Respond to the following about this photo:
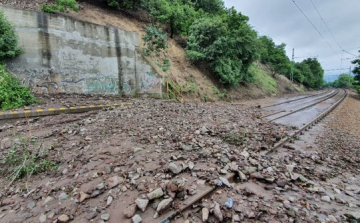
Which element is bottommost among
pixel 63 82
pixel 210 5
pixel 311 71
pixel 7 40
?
pixel 63 82

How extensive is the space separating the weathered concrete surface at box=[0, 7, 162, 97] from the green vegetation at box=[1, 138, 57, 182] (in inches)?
195

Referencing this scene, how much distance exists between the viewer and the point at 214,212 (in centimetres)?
265

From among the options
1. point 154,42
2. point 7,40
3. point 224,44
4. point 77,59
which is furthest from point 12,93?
point 224,44

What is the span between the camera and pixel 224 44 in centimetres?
1573

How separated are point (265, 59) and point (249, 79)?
2073 cm

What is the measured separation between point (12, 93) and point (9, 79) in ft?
1.99

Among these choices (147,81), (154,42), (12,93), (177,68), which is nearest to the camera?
(12,93)

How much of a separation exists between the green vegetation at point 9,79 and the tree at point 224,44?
440 inches

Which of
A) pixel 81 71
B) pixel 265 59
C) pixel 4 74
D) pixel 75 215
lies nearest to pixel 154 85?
pixel 81 71

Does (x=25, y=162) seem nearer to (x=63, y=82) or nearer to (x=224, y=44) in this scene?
(x=63, y=82)

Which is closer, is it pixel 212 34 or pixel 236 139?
pixel 236 139

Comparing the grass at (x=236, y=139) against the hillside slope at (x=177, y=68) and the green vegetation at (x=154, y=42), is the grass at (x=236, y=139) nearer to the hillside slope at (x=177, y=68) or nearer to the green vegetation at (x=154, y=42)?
the hillside slope at (x=177, y=68)

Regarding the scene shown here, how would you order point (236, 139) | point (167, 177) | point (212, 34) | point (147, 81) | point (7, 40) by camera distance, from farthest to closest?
1. point (212, 34)
2. point (147, 81)
3. point (7, 40)
4. point (236, 139)
5. point (167, 177)

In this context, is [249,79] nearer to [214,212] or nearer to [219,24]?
[219,24]
